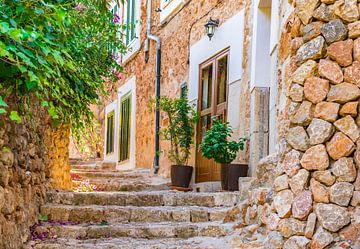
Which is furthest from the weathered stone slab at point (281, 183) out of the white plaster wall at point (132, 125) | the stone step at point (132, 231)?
the white plaster wall at point (132, 125)

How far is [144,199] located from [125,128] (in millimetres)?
5911

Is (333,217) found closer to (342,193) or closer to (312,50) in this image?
(342,193)

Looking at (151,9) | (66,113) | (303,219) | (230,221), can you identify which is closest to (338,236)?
(303,219)

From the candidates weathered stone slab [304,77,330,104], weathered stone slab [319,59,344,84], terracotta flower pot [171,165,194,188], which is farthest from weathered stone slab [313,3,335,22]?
terracotta flower pot [171,165,194,188]

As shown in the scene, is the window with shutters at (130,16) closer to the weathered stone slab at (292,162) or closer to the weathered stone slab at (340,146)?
the weathered stone slab at (292,162)

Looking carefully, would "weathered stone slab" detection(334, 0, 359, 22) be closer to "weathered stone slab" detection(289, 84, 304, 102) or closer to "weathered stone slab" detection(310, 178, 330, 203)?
"weathered stone slab" detection(289, 84, 304, 102)

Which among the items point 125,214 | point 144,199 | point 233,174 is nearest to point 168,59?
point 233,174

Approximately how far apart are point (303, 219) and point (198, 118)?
15.0 ft

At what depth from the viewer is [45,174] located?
552cm

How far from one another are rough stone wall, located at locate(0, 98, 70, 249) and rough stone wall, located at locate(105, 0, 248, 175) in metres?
2.22

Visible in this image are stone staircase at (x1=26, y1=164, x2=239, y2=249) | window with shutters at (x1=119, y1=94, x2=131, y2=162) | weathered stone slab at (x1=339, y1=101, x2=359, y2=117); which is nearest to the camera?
weathered stone slab at (x1=339, y1=101, x2=359, y2=117)

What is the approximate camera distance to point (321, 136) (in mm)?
3258

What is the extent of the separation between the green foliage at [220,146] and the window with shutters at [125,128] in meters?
4.80

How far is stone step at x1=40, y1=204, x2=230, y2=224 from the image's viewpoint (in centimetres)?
517
